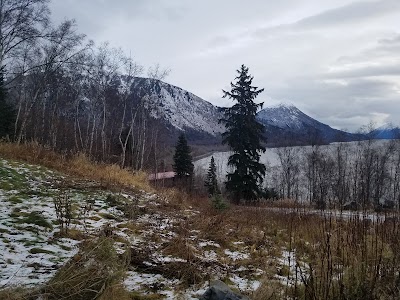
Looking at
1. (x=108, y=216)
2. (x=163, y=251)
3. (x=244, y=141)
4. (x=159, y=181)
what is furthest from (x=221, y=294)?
(x=244, y=141)

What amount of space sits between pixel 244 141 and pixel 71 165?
17586mm

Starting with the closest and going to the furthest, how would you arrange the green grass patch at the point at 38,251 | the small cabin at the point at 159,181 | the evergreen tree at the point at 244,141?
the green grass patch at the point at 38,251
the small cabin at the point at 159,181
the evergreen tree at the point at 244,141

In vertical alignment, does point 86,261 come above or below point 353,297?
above

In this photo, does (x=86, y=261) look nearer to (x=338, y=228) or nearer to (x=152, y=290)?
(x=152, y=290)

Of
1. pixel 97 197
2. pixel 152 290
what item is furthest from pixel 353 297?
pixel 97 197

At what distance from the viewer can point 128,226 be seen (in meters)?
6.28

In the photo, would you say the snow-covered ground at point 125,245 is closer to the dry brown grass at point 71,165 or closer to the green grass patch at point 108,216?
the green grass patch at point 108,216

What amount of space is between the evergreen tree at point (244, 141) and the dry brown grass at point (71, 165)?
47.7 ft

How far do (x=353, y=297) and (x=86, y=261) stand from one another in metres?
2.55

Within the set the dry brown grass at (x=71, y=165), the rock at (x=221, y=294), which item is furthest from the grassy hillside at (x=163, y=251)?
the dry brown grass at (x=71, y=165)

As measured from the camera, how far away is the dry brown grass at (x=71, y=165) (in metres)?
11.6

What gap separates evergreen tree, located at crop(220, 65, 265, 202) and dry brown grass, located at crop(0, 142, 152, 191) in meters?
14.5

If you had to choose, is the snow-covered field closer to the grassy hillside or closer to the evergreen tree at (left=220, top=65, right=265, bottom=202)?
the grassy hillside

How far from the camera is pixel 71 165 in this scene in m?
12.6
